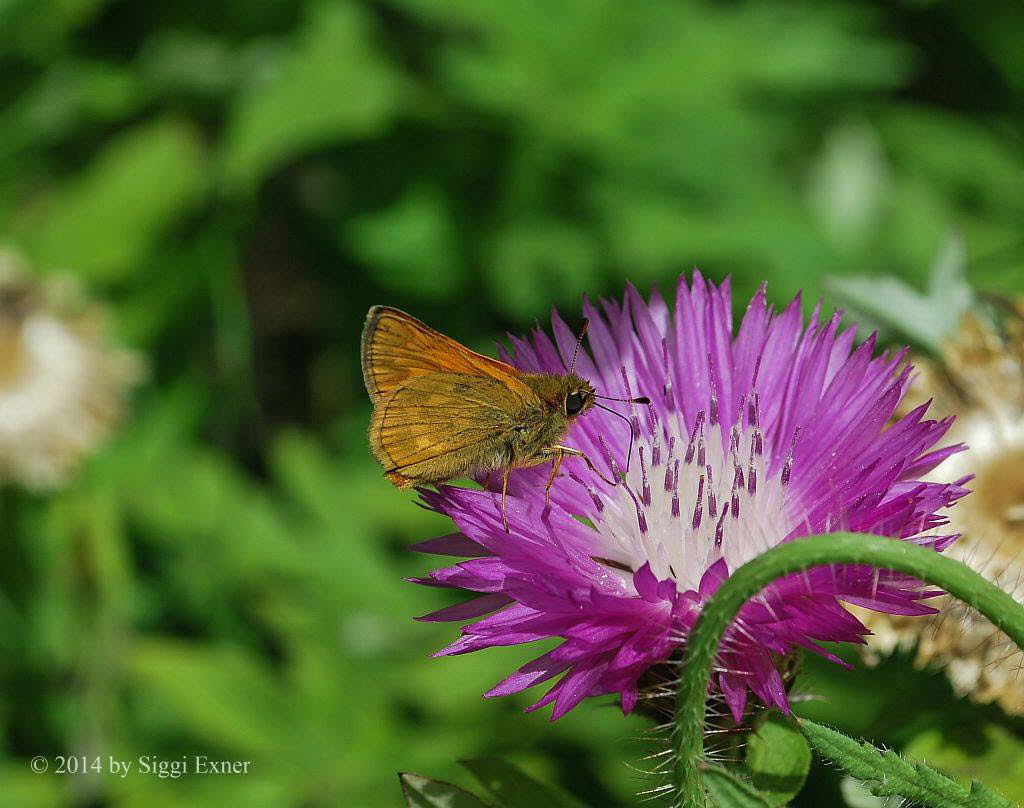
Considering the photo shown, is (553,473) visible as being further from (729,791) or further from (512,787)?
(729,791)

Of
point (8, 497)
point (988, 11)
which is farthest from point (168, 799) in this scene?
point (988, 11)

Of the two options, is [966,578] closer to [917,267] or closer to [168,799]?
[168,799]

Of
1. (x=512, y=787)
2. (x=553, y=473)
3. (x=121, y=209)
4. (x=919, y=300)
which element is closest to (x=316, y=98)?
(x=121, y=209)

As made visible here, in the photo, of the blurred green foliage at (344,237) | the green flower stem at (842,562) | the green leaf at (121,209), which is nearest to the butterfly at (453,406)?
the green flower stem at (842,562)

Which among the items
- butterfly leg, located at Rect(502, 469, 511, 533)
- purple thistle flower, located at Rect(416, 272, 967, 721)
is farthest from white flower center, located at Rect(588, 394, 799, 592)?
A: butterfly leg, located at Rect(502, 469, 511, 533)

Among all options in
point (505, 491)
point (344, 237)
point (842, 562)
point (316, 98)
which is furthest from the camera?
point (344, 237)

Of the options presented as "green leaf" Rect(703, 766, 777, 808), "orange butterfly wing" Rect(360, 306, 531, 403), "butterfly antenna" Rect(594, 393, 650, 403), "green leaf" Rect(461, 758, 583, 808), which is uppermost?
"orange butterfly wing" Rect(360, 306, 531, 403)

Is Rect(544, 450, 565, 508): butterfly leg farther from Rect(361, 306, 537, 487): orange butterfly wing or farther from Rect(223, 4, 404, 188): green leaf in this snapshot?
Rect(223, 4, 404, 188): green leaf
